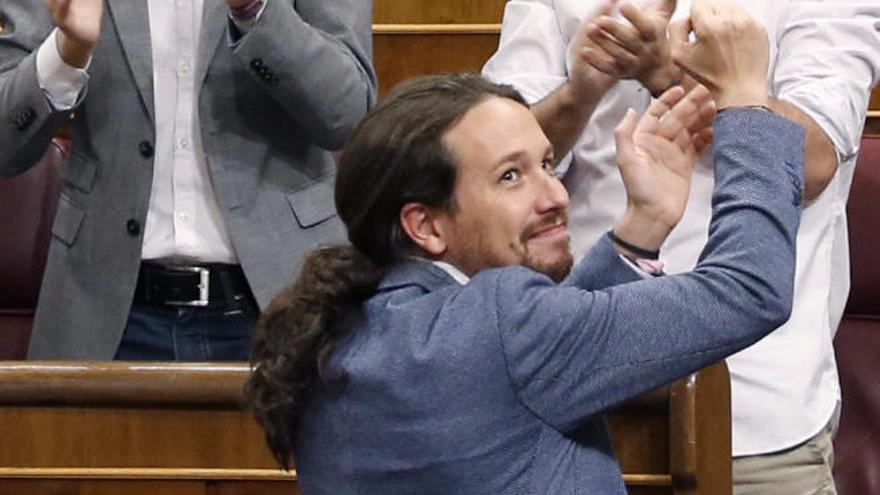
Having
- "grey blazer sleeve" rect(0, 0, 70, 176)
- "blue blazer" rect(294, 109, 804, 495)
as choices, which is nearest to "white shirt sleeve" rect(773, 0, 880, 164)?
"blue blazer" rect(294, 109, 804, 495)

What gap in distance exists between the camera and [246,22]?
4.13 ft

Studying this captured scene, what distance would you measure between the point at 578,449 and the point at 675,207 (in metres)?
0.12

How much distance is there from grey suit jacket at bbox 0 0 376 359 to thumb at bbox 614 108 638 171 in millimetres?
413

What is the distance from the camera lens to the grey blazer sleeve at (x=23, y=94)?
129 centimetres

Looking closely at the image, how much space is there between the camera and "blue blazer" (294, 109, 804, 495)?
80cm

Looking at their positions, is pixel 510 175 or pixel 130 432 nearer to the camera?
pixel 510 175

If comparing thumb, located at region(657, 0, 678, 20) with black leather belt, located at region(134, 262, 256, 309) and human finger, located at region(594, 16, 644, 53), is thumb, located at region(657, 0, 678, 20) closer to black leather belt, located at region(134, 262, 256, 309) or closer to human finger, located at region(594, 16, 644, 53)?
human finger, located at region(594, 16, 644, 53)

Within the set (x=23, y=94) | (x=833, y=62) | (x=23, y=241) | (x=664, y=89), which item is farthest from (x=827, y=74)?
(x=23, y=241)

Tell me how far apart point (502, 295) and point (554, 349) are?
0.11ft

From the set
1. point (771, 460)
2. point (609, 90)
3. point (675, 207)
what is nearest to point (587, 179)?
point (609, 90)

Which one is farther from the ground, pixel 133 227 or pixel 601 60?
pixel 601 60

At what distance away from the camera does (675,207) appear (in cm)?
86

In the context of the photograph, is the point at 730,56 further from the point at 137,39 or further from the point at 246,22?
the point at 137,39

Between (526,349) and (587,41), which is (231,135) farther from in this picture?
(526,349)
